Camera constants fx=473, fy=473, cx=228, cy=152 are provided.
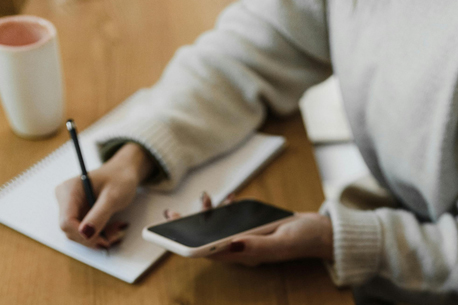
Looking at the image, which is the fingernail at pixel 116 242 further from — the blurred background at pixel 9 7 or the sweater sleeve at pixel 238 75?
the blurred background at pixel 9 7

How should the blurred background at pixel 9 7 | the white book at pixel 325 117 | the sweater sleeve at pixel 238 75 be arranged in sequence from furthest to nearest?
the white book at pixel 325 117 < the blurred background at pixel 9 7 < the sweater sleeve at pixel 238 75

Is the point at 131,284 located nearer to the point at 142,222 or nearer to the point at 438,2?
the point at 142,222

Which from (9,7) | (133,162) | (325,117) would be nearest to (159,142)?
(133,162)

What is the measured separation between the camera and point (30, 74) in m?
0.56

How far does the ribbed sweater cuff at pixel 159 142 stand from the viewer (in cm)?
57

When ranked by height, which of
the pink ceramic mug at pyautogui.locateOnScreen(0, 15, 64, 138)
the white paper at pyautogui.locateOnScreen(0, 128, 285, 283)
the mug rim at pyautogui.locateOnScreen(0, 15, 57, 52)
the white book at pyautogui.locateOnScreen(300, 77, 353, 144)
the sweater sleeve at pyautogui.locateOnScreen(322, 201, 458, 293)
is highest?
the mug rim at pyautogui.locateOnScreen(0, 15, 57, 52)

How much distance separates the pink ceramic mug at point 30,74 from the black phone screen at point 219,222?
9.9 inches

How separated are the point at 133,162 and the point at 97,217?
0.33 feet

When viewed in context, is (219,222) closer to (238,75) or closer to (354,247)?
(354,247)

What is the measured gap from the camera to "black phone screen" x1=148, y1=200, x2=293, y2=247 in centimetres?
45

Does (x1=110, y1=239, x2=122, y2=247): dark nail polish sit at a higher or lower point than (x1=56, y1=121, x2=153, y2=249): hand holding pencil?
lower

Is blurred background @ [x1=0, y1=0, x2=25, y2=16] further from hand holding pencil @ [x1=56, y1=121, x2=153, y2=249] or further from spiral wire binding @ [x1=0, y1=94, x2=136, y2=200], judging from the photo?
hand holding pencil @ [x1=56, y1=121, x2=153, y2=249]

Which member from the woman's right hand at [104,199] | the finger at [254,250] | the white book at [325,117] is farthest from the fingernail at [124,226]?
the white book at [325,117]

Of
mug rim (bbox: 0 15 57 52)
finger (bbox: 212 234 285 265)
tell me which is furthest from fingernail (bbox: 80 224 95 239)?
mug rim (bbox: 0 15 57 52)
